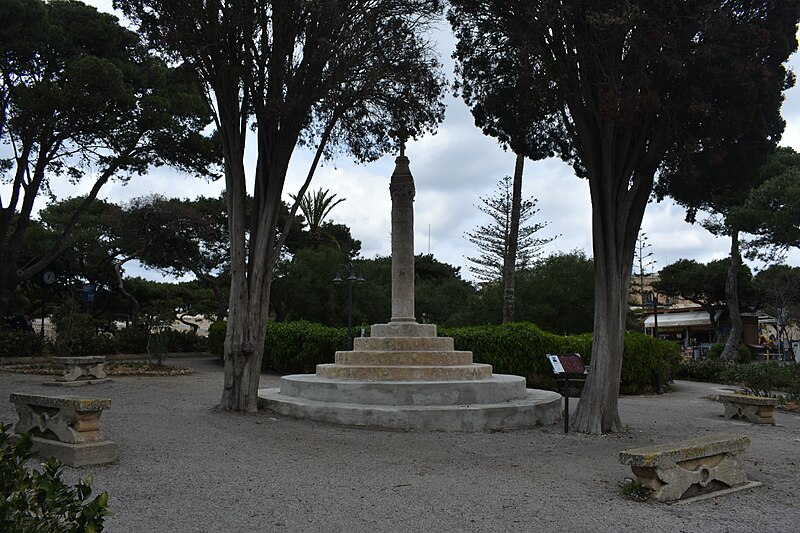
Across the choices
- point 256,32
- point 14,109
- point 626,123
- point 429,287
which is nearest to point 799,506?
point 626,123

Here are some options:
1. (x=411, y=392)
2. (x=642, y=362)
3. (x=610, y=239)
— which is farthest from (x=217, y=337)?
(x=610, y=239)

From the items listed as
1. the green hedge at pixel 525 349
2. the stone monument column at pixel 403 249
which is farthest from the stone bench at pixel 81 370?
the stone monument column at pixel 403 249

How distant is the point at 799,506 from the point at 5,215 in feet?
70.6

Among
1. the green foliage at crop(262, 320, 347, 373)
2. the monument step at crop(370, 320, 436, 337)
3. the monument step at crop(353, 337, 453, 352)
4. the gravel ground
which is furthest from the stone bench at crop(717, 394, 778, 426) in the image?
the green foliage at crop(262, 320, 347, 373)

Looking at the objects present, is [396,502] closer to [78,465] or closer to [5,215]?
[78,465]

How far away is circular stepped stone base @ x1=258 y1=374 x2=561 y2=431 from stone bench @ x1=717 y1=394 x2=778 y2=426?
371cm

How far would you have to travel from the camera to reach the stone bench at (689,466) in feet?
17.2

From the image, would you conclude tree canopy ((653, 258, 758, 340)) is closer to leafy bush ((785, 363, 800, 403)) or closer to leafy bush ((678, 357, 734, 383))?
leafy bush ((678, 357, 734, 383))

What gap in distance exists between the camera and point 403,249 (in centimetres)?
1233

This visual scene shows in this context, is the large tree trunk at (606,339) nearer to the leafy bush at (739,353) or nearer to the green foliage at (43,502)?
the green foliage at (43,502)

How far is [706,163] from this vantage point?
912 cm

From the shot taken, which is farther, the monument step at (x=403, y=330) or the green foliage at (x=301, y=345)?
the green foliage at (x=301, y=345)

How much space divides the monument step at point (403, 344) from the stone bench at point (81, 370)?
7.38 metres

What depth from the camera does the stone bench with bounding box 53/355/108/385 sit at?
14.2 meters
